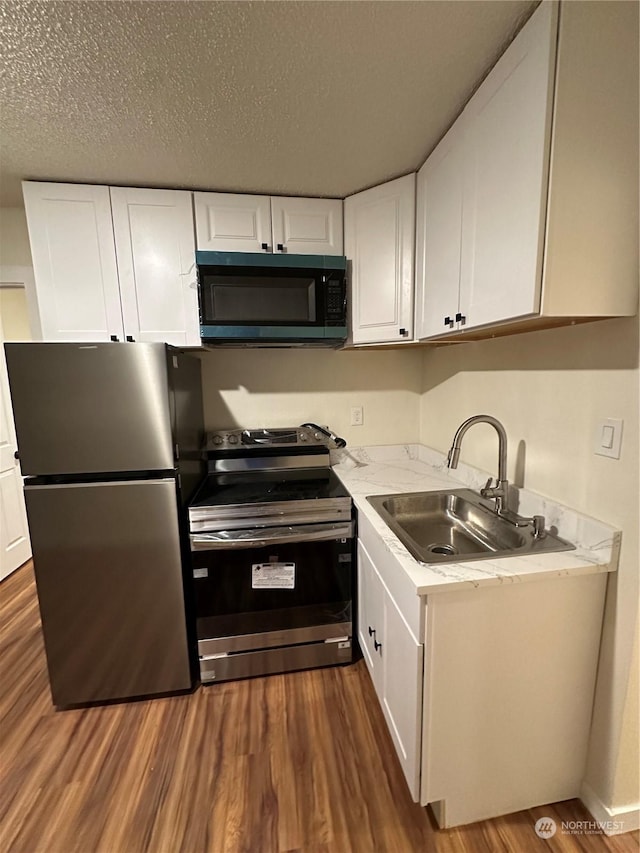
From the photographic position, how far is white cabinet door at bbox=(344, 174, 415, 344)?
1717mm

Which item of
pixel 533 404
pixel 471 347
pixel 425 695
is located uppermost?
pixel 471 347

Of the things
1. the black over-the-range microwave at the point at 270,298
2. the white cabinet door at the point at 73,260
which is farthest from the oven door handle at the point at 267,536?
the white cabinet door at the point at 73,260

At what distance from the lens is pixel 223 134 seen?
139 centimetres

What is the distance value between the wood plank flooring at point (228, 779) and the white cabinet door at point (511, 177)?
161 centimetres

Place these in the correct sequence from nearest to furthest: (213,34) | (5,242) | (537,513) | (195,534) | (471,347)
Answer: (213,34), (537,513), (195,534), (471,347), (5,242)

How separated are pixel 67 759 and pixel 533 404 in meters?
2.23

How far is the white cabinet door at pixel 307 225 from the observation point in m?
1.83

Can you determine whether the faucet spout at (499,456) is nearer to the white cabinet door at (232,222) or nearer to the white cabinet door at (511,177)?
the white cabinet door at (511,177)

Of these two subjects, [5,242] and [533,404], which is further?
[5,242]

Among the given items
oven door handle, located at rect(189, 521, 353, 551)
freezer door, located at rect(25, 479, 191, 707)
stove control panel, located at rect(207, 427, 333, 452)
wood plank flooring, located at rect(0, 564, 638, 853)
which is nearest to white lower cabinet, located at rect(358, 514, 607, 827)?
wood plank flooring, located at rect(0, 564, 638, 853)

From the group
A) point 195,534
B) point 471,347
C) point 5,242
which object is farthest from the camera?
point 5,242

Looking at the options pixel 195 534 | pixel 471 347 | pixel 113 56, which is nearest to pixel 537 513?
pixel 471 347

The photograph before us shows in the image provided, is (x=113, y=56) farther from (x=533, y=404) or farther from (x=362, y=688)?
(x=362, y=688)

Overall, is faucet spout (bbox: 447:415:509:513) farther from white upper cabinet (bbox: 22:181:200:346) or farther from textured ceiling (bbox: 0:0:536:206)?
white upper cabinet (bbox: 22:181:200:346)
